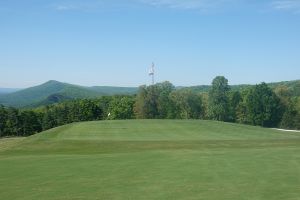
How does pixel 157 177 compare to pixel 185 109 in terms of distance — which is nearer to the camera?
pixel 157 177

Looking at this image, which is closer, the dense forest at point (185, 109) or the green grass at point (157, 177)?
the green grass at point (157, 177)

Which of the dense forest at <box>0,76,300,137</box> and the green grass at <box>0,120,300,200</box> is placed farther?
the dense forest at <box>0,76,300,137</box>

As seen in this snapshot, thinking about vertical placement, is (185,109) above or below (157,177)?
below

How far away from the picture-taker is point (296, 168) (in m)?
18.3

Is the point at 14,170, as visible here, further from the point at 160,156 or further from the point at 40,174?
the point at 160,156

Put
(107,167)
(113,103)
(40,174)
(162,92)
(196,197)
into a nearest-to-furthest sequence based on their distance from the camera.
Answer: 1. (196,197)
2. (40,174)
3. (107,167)
4. (162,92)
5. (113,103)

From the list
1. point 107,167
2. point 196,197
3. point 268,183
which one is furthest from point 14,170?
point 268,183

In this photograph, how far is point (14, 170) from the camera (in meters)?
19.4

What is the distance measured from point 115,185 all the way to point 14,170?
6501mm

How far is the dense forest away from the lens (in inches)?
4136

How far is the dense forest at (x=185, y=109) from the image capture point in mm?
105062

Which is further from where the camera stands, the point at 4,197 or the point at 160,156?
the point at 160,156

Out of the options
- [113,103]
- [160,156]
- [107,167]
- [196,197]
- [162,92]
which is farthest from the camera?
[113,103]

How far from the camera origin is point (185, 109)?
113m
